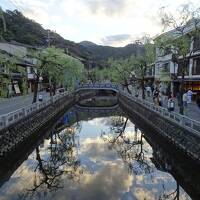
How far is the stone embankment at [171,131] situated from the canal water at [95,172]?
61.5 inches

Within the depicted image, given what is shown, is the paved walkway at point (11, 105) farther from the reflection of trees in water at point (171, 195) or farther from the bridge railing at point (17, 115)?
the reflection of trees in water at point (171, 195)

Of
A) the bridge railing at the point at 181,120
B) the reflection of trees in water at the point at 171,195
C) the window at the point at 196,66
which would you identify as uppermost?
the window at the point at 196,66

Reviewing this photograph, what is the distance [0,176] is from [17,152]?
5.41m

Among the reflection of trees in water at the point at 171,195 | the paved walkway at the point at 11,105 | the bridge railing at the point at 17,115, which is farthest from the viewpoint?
the paved walkway at the point at 11,105

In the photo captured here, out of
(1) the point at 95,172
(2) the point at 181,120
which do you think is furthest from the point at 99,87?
(1) the point at 95,172

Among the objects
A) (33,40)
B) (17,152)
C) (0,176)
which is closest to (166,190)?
(0,176)

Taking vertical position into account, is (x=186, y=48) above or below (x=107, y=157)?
above

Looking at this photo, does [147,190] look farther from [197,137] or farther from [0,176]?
[0,176]

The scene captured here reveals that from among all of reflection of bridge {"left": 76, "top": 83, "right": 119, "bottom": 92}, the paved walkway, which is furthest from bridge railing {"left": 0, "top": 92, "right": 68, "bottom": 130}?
reflection of bridge {"left": 76, "top": 83, "right": 119, "bottom": 92}

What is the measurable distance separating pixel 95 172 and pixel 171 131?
8.67 metres

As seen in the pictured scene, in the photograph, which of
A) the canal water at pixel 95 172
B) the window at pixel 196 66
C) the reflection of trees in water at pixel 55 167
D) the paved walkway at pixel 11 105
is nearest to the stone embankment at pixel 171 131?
the canal water at pixel 95 172

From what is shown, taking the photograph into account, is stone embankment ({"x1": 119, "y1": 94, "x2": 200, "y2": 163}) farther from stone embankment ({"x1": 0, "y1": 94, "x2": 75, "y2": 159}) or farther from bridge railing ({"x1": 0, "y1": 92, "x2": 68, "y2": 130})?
bridge railing ({"x1": 0, "y1": 92, "x2": 68, "y2": 130})

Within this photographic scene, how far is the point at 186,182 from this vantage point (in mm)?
19938

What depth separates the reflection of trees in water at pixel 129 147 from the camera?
25.2 metres
